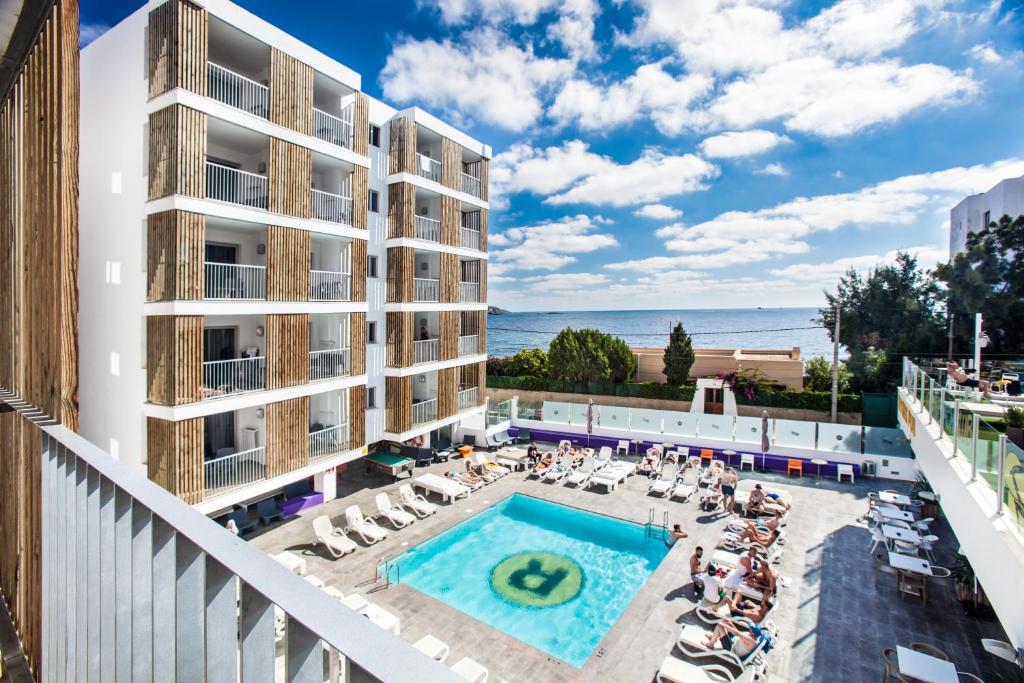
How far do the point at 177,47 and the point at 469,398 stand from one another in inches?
621

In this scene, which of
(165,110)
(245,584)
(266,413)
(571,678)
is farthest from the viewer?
(266,413)

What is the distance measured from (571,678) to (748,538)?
24.6ft

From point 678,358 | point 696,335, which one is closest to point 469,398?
point 678,358

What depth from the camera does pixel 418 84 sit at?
815 inches

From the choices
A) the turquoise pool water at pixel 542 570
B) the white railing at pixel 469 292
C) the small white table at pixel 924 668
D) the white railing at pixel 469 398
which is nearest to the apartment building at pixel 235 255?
the white railing at pixel 469 292

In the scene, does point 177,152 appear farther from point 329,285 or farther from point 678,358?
point 678,358

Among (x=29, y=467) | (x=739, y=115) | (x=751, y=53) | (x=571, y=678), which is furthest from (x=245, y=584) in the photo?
(x=739, y=115)

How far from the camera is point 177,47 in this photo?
11.9 m

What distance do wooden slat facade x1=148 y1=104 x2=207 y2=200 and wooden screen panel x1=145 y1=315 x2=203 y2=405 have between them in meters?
3.06

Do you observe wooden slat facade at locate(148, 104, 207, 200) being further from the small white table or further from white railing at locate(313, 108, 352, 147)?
the small white table

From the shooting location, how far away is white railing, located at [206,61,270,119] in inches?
513

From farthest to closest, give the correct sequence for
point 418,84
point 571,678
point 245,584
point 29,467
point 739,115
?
point 739,115
point 418,84
point 571,678
point 29,467
point 245,584

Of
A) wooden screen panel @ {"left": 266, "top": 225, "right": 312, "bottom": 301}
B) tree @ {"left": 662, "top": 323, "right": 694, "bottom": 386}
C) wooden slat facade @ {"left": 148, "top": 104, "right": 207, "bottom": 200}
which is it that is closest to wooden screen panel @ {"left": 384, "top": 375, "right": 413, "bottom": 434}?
wooden screen panel @ {"left": 266, "top": 225, "right": 312, "bottom": 301}

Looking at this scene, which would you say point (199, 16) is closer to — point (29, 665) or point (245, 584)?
point (29, 665)
